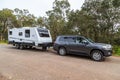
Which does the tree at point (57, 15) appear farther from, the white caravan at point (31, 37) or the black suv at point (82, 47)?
the black suv at point (82, 47)

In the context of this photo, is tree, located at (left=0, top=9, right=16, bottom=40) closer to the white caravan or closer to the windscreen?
the white caravan

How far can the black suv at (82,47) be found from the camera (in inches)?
448

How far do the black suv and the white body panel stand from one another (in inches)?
103

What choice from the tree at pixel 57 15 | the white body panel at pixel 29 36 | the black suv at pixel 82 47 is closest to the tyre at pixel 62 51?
the black suv at pixel 82 47

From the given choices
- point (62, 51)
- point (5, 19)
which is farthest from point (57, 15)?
point (5, 19)

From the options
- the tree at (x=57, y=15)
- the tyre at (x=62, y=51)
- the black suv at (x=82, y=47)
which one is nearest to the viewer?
the black suv at (x=82, y=47)

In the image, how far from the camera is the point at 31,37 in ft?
54.6

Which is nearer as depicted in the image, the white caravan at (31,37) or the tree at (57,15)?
the white caravan at (31,37)

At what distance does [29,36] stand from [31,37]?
0.34 meters

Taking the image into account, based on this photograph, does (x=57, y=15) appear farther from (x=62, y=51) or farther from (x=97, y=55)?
(x=97, y=55)

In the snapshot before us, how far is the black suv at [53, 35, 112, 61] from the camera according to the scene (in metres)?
11.4

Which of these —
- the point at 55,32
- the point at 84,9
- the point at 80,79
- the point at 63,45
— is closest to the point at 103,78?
the point at 80,79

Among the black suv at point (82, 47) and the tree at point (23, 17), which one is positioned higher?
the tree at point (23, 17)

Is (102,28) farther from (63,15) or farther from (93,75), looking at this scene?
(93,75)
